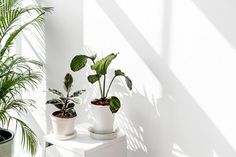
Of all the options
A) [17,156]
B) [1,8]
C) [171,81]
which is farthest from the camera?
[17,156]

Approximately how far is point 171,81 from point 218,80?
0.30 meters

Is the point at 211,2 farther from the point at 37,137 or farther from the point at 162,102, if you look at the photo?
the point at 37,137

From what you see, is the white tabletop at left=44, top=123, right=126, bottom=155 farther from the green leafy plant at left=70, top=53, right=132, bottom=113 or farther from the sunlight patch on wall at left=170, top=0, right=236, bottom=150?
the sunlight patch on wall at left=170, top=0, right=236, bottom=150

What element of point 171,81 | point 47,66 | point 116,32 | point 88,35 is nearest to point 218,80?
point 171,81

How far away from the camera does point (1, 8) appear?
8.75 ft

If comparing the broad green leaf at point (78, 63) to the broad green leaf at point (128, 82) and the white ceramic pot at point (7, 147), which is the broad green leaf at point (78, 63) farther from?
the white ceramic pot at point (7, 147)

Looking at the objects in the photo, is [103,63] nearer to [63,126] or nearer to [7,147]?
[63,126]

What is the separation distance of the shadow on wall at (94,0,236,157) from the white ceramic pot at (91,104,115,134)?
21cm

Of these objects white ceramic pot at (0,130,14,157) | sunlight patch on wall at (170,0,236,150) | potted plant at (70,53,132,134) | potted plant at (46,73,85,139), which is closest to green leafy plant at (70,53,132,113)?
potted plant at (70,53,132,134)

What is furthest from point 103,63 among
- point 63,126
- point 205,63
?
point 205,63

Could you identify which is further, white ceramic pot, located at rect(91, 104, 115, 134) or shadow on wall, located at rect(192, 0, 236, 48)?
white ceramic pot, located at rect(91, 104, 115, 134)

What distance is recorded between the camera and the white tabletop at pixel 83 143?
2.23 metres

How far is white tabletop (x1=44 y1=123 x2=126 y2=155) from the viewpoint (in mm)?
2234

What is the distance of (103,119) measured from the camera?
7.67 feet
